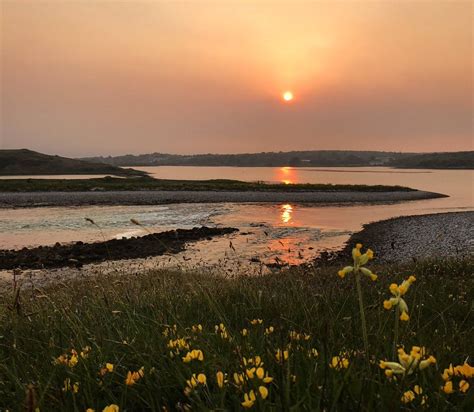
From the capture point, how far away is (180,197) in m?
61.7

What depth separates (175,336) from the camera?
3307mm

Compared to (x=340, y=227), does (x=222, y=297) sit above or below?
above

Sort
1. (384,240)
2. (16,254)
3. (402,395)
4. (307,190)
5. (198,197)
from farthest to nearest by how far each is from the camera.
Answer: (307,190), (198,197), (384,240), (16,254), (402,395)

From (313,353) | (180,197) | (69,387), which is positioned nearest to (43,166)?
(180,197)

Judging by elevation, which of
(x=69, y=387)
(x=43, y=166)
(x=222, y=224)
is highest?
(x=43, y=166)

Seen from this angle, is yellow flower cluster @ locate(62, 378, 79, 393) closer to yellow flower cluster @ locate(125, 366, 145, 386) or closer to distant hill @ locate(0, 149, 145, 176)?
yellow flower cluster @ locate(125, 366, 145, 386)

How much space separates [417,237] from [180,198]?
130 feet

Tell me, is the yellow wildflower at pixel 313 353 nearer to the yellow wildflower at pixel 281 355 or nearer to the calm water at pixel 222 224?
the yellow wildflower at pixel 281 355

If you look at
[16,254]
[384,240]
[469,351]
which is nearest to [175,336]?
[469,351]

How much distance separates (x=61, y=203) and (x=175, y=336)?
5533 cm

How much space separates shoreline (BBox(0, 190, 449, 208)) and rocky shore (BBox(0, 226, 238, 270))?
3049 cm

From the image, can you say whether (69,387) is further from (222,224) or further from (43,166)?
(43,166)

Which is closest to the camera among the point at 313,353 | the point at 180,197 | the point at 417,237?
the point at 313,353

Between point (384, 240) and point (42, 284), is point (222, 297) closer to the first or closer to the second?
point (42, 284)
